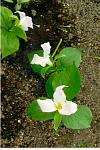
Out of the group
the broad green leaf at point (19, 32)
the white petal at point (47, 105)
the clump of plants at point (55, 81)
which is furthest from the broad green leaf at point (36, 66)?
the white petal at point (47, 105)

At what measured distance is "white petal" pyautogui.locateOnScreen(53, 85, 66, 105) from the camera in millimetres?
1262

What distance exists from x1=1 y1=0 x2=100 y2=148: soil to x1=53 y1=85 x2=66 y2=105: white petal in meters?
0.23

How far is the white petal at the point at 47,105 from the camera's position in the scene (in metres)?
1.29

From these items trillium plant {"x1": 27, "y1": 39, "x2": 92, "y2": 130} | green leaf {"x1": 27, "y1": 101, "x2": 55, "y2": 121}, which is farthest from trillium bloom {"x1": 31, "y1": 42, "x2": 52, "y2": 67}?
green leaf {"x1": 27, "y1": 101, "x2": 55, "y2": 121}

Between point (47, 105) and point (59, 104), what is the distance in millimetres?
38

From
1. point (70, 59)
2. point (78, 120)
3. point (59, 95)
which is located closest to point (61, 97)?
point (59, 95)

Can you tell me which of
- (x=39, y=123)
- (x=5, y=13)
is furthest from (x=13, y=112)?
(x=5, y=13)

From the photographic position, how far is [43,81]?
1568mm

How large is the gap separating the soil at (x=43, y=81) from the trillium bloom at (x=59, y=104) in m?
0.20

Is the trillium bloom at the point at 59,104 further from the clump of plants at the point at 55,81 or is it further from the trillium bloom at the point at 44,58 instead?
the trillium bloom at the point at 44,58

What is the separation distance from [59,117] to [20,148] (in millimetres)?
204

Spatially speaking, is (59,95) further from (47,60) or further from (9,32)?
(9,32)

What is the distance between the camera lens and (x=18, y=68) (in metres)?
1.56

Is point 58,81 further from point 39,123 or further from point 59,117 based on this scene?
point 39,123
